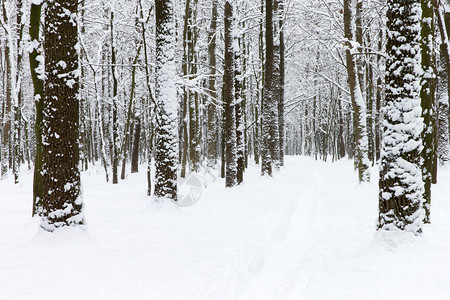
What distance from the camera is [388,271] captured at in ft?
13.1

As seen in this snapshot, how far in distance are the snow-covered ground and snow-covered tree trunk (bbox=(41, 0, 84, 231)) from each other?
0.40 metres

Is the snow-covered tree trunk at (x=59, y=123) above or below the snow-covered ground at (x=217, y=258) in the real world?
above

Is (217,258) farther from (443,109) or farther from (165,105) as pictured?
(443,109)

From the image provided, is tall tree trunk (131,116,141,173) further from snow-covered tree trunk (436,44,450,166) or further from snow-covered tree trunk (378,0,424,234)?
snow-covered tree trunk (378,0,424,234)

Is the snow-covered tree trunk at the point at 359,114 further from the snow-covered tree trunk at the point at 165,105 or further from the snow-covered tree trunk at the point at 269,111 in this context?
the snow-covered tree trunk at the point at 165,105

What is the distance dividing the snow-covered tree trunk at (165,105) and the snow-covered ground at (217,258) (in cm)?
63

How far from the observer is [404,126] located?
4.59 m

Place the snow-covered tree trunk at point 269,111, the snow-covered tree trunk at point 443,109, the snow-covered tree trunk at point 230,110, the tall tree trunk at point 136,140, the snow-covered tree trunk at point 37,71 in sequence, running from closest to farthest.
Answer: the snow-covered tree trunk at point 37,71 → the snow-covered tree trunk at point 230,110 → the snow-covered tree trunk at point 443,109 → the snow-covered tree trunk at point 269,111 → the tall tree trunk at point 136,140

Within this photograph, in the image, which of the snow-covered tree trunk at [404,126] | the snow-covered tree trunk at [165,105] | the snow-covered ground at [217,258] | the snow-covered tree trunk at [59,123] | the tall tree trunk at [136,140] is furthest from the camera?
the tall tree trunk at [136,140]

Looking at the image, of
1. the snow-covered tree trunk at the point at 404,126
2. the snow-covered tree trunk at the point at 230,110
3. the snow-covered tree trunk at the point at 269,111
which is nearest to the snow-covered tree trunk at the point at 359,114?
the snow-covered tree trunk at the point at 269,111

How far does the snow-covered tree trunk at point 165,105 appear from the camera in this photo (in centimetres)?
755

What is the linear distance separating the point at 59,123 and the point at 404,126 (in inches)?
203

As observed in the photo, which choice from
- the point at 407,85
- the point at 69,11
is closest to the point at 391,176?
the point at 407,85

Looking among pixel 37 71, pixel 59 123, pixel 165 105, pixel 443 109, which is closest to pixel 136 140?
pixel 165 105
